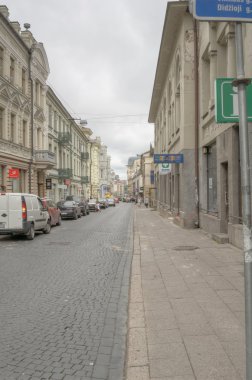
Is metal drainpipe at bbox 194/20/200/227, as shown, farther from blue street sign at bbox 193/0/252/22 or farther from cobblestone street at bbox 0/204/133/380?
blue street sign at bbox 193/0/252/22

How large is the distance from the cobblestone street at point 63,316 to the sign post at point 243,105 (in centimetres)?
160

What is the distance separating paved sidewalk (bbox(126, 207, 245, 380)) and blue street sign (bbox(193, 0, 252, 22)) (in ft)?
9.55

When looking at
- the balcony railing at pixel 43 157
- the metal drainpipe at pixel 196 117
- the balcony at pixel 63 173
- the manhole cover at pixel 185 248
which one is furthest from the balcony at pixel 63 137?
the manhole cover at pixel 185 248

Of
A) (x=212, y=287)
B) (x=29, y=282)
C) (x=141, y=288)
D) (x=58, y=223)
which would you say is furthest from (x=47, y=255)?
(x=58, y=223)

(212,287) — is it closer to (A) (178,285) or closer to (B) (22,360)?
(A) (178,285)

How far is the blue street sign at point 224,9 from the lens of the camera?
2.57 metres

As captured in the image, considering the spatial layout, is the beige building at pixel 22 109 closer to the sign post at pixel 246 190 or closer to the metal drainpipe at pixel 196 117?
the metal drainpipe at pixel 196 117

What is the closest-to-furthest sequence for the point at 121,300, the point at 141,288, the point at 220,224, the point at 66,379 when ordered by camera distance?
the point at 66,379 < the point at 121,300 < the point at 141,288 < the point at 220,224

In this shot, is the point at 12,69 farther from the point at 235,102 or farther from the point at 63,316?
the point at 235,102

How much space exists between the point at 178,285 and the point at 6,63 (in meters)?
23.3

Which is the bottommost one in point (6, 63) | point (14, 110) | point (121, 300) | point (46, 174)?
point (121, 300)

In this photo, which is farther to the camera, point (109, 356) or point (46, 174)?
point (46, 174)

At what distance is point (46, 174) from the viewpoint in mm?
35656

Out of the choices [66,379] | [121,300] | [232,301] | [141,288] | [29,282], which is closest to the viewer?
[66,379]
